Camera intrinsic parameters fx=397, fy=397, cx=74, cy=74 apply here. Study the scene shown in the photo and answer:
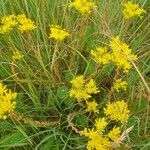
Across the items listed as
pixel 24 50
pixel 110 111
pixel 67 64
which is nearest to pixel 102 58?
pixel 110 111

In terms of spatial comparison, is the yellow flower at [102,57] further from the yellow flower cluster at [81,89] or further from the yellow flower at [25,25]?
the yellow flower at [25,25]

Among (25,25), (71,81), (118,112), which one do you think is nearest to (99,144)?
(118,112)

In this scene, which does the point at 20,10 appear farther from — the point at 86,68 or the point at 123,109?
the point at 123,109

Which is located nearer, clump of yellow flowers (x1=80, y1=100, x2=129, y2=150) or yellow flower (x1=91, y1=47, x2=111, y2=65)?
clump of yellow flowers (x1=80, y1=100, x2=129, y2=150)

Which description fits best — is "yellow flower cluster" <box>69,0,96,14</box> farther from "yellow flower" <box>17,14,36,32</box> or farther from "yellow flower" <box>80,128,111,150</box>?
"yellow flower" <box>80,128,111,150</box>

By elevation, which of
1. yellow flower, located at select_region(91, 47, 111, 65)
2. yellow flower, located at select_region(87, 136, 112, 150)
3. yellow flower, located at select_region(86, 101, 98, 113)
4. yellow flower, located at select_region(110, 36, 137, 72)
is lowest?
yellow flower, located at select_region(86, 101, 98, 113)

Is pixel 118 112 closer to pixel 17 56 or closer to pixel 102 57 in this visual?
pixel 102 57

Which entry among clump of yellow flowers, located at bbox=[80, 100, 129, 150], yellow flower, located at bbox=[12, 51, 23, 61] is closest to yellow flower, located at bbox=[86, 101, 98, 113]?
clump of yellow flowers, located at bbox=[80, 100, 129, 150]

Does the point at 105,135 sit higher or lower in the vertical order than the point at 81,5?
lower
